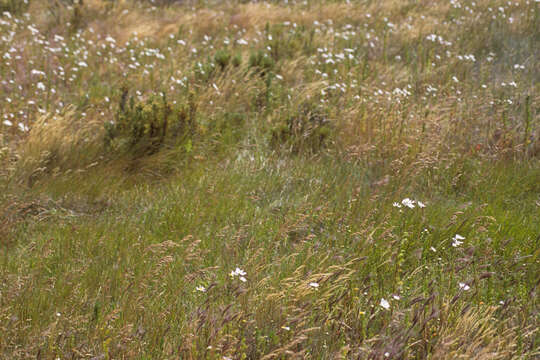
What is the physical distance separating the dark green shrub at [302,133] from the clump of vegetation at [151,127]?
95 centimetres

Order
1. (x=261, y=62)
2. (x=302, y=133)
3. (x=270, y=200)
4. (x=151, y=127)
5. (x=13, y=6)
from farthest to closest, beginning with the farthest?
1. (x=13, y=6)
2. (x=261, y=62)
3. (x=302, y=133)
4. (x=151, y=127)
5. (x=270, y=200)

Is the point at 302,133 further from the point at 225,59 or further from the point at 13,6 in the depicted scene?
the point at 13,6

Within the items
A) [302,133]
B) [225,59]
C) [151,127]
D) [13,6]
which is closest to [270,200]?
[302,133]

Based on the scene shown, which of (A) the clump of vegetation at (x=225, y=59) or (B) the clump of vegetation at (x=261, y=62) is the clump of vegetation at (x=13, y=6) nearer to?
(A) the clump of vegetation at (x=225, y=59)

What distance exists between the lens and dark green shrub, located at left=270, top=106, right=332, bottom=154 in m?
5.51

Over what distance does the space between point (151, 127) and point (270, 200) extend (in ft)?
5.50

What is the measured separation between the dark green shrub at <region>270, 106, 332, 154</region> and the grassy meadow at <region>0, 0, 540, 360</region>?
0.10 feet

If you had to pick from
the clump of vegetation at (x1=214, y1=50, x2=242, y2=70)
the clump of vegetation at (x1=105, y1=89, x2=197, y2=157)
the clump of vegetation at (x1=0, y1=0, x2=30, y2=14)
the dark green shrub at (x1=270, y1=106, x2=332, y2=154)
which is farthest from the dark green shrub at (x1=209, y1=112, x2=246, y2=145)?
the clump of vegetation at (x1=0, y1=0, x2=30, y2=14)

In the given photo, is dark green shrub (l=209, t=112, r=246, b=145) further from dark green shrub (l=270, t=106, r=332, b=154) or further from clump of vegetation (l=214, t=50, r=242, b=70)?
clump of vegetation (l=214, t=50, r=242, b=70)

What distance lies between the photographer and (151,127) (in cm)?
536

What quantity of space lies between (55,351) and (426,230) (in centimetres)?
251

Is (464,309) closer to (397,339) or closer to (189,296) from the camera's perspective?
(397,339)

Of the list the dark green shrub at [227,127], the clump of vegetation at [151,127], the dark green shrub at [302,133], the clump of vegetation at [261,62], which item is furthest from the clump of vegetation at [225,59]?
the clump of vegetation at [151,127]

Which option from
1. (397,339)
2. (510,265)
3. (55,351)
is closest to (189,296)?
(55,351)
